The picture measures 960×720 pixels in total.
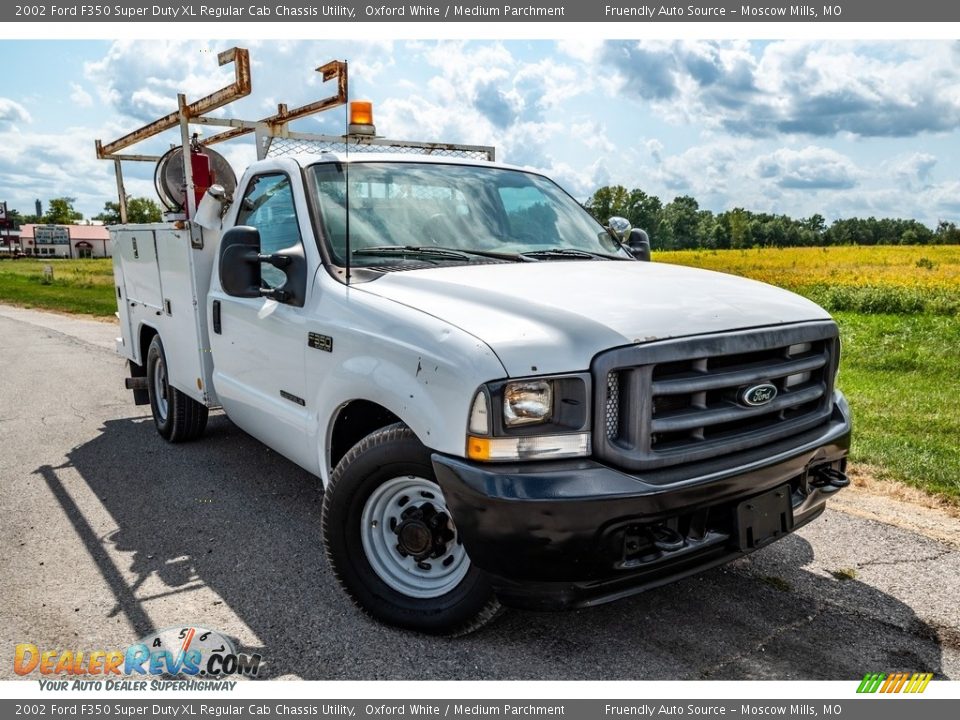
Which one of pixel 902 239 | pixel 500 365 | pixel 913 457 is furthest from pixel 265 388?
pixel 902 239

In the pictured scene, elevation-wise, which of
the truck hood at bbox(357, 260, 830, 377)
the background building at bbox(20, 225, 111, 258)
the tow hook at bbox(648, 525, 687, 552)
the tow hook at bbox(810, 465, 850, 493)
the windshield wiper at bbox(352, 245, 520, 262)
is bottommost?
the background building at bbox(20, 225, 111, 258)

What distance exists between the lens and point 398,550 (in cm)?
327

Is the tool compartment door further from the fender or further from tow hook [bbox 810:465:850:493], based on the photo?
tow hook [bbox 810:465:850:493]

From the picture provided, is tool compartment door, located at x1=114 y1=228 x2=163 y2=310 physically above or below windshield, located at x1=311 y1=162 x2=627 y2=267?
below

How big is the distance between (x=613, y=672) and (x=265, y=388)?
7.85ft

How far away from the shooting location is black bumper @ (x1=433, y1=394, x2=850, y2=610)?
258cm

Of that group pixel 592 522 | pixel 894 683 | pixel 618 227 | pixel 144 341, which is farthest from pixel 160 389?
pixel 894 683

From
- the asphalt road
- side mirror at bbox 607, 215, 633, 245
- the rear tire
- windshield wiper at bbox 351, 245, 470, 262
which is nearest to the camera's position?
the asphalt road

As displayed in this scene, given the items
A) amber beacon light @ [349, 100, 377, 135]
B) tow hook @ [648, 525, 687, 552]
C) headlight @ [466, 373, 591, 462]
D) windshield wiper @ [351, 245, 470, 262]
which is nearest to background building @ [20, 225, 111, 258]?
amber beacon light @ [349, 100, 377, 135]

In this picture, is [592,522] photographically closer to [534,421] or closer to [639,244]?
[534,421]

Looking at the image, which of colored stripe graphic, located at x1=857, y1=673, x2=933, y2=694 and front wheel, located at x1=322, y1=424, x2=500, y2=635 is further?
front wheel, located at x1=322, y1=424, x2=500, y2=635

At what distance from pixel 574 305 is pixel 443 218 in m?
1.38

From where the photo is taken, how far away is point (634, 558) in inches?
108

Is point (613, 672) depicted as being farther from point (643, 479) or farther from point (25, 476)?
point (25, 476)
